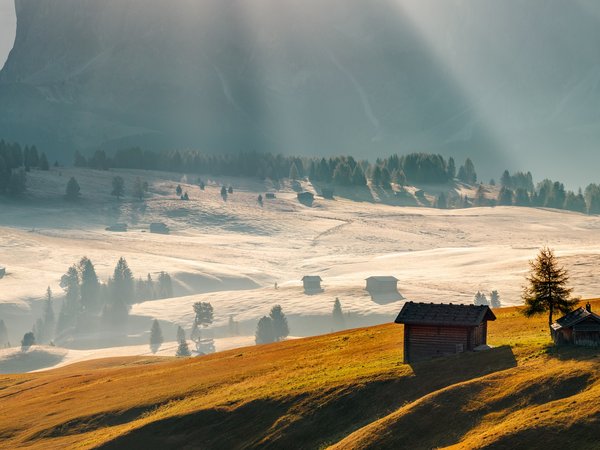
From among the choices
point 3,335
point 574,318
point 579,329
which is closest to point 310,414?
point 579,329

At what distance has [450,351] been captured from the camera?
6322 centimetres

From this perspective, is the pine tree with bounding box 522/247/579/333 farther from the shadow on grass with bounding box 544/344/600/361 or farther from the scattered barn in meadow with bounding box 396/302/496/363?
the shadow on grass with bounding box 544/344/600/361

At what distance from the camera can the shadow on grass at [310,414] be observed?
177ft

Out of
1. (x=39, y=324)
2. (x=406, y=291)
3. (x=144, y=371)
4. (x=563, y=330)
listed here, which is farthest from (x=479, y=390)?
(x=39, y=324)

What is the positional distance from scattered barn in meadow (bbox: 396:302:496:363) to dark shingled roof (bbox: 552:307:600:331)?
5.82 m

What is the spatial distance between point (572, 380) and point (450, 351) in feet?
46.1

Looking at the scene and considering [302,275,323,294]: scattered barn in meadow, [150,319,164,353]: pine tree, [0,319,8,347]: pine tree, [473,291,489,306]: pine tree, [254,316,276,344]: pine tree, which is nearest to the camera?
[254,316,276,344]: pine tree

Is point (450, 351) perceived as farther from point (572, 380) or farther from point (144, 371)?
point (144, 371)

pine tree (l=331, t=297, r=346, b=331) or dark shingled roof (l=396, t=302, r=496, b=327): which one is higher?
dark shingled roof (l=396, t=302, r=496, b=327)

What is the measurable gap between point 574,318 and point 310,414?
1780 centimetres

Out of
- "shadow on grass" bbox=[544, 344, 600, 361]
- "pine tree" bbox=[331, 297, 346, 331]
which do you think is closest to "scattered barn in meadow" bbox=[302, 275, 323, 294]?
"pine tree" bbox=[331, 297, 346, 331]

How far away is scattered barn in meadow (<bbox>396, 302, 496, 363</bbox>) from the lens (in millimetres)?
62656

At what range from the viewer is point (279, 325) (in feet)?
536

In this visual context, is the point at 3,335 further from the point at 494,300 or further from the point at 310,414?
the point at 310,414
